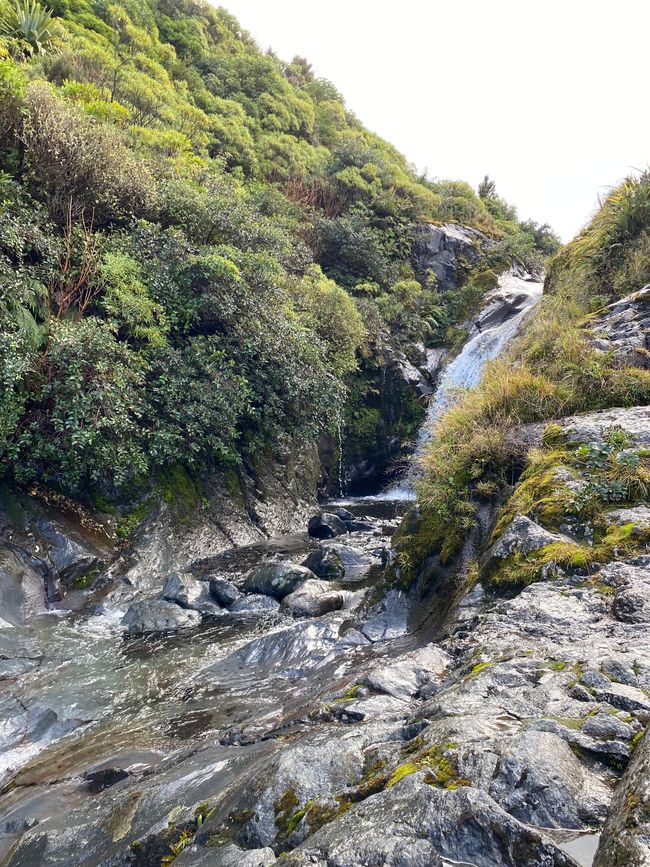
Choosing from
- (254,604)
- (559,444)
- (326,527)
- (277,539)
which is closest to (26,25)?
→ (277,539)

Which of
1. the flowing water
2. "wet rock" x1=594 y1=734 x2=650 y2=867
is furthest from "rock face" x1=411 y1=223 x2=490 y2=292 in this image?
"wet rock" x1=594 y1=734 x2=650 y2=867

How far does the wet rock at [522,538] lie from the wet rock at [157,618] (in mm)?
4575

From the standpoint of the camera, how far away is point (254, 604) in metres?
8.34

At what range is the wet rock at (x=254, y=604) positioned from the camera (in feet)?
27.0

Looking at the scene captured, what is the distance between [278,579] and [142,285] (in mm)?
6524

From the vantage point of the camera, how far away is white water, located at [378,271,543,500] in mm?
17281

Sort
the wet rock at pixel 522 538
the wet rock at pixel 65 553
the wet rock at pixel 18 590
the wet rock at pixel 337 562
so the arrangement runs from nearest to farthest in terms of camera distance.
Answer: the wet rock at pixel 522 538 < the wet rock at pixel 18 590 < the wet rock at pixel 65 553 < the wet rock at pixel 337 562

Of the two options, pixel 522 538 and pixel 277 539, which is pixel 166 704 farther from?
pixel 277 539

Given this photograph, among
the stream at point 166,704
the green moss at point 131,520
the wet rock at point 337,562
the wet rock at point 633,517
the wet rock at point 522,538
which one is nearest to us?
the stream at point 166,704

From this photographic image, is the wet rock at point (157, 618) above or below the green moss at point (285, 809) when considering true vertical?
below

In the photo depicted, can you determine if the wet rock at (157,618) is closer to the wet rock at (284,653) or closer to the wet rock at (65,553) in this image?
the wet rock at (65,553)

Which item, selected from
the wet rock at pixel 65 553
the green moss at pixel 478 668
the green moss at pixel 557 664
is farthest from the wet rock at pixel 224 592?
the green moss at pixel 557 664

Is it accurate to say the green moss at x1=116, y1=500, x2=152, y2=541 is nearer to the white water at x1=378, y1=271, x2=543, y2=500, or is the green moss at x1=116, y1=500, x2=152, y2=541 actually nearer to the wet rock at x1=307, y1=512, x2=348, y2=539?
the wet rock at x1=307, y1=512, x2=348, y2=539

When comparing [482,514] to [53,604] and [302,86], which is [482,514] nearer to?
[53,604]
